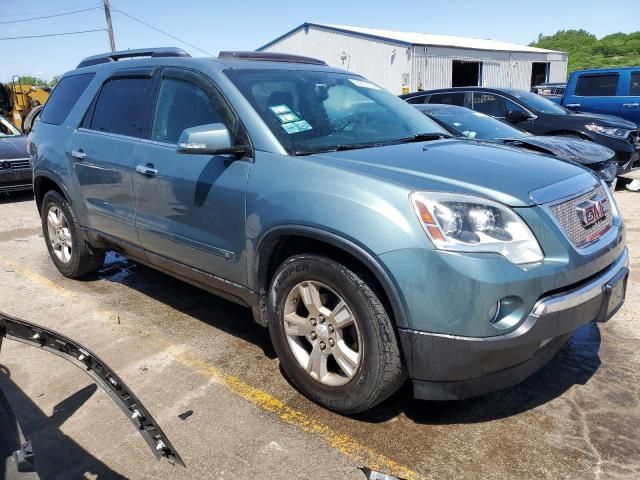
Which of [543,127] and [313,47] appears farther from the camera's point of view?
[313,47]

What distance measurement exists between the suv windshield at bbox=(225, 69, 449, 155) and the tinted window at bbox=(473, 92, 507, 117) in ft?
20.2

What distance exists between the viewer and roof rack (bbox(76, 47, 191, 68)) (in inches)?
167

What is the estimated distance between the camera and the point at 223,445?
8.76ft

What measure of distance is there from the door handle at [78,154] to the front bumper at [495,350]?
10.3 feet

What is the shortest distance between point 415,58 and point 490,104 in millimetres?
17080

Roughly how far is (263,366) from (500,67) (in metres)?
31.1

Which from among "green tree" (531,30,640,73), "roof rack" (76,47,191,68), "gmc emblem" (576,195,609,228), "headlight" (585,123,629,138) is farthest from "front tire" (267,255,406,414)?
"green tree" (531,30,640,73)

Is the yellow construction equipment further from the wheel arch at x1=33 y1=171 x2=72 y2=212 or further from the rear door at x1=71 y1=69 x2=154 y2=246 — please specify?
the rear door at x1=71 y1=69 x2=154 y2=246

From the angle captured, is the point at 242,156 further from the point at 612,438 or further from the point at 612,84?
the point at 612,84

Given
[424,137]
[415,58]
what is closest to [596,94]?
[424,137]

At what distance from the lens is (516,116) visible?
8.75 meters

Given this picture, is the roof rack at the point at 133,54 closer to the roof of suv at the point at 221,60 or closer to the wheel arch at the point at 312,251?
the roof of suv at the point at 221,60

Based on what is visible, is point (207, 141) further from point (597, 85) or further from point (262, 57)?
point (597, 85)

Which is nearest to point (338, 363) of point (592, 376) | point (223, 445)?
point (223, 445)
